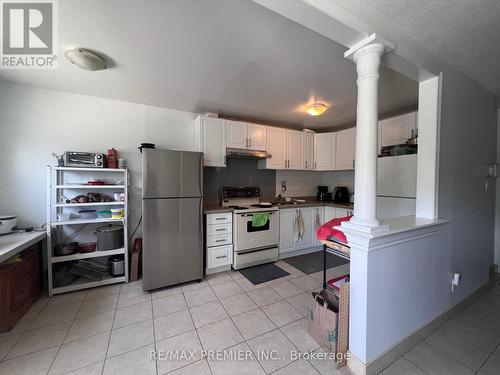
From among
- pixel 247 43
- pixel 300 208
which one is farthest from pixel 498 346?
pixel 247 43

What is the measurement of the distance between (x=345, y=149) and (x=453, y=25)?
7.79ft

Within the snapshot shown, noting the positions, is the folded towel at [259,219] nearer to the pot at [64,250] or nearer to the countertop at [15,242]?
the pot at [64,250]

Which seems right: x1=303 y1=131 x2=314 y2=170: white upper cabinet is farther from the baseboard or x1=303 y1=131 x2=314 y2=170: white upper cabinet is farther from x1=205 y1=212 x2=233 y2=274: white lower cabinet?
the baseboard

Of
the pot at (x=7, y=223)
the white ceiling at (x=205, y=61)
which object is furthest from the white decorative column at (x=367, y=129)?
the pot at (x=7, y=223)

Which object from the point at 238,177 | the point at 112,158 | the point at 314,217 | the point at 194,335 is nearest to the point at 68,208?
the point at 112,158

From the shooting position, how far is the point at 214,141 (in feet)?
9.82

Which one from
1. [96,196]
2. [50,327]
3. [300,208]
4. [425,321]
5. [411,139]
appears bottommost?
[50,327]

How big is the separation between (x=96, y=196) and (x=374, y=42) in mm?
3159

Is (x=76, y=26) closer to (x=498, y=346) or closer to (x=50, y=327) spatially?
(x=50, y=327)

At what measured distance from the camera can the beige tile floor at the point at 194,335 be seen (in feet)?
4.54

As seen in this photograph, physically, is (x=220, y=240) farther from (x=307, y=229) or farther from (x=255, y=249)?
(x=307, y=229)

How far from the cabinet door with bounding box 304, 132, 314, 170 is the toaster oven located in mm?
3197

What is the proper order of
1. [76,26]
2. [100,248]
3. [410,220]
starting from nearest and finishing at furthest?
1. [76,26]
2. [410,220]
3. [100,248]

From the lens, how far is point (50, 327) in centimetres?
175
